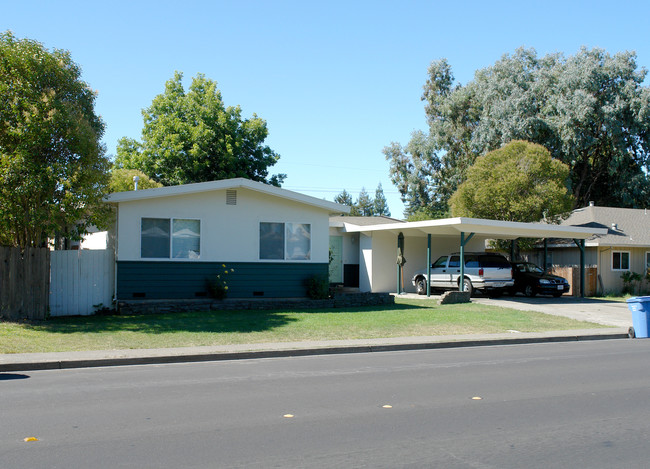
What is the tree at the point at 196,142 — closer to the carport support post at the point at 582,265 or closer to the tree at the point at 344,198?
the carport support post at the point at 582,265

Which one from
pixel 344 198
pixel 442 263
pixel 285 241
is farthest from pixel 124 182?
pixel 344 198

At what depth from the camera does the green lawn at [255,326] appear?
12672mm

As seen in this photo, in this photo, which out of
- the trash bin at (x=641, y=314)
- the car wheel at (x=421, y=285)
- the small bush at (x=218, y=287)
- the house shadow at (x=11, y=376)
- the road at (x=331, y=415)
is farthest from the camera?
the car wheel at (x=421, y=285)

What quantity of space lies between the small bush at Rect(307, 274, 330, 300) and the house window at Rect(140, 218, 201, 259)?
12.2 ft

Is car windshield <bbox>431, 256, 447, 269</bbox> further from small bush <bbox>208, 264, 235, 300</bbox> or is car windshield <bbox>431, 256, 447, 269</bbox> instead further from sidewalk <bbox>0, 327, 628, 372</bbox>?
small bush <bbox>208, 264, 235, 300</bbox>

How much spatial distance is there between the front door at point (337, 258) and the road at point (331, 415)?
1499 centimetres

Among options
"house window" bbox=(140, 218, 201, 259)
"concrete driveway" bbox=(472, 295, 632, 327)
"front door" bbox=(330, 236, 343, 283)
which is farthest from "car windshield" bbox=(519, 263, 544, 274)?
"house window" bbox=(140, 218, 201, 259)

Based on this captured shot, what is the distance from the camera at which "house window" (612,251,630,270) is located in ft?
94.5

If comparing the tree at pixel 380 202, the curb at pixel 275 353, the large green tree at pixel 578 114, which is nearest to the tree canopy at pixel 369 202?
the tree at pixel 380 202

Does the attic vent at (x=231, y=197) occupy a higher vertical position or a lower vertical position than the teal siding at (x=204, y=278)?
higher

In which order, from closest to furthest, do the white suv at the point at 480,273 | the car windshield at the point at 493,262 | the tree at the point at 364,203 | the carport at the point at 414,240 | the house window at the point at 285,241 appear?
the house window at the point at 285,241 → the carport at the point at 414,240 → the white suv at the point at 480,273 → the car windshield at the point at 493,262 → the tree at the point at 364,203

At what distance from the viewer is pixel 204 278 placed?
18.5 meters

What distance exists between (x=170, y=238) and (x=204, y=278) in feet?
5.12

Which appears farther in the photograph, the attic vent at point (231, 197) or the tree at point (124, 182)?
the tree at point (124, 182)
